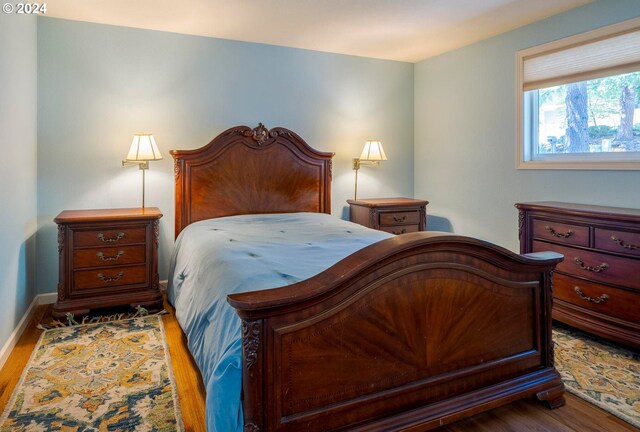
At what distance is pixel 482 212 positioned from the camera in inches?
153

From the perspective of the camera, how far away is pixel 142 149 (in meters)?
3.21

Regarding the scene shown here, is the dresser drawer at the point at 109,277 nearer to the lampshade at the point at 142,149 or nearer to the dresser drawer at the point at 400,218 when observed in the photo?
the lampshade at the point at 142,149

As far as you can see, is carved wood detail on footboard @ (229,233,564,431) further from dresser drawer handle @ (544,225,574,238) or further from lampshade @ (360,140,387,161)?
lampshade @ (360,140,387,161)

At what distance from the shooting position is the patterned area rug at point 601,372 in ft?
6.19

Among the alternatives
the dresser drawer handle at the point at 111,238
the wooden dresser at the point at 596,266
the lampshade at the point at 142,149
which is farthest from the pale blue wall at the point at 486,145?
the dresser drawer handle at the point at 111,238

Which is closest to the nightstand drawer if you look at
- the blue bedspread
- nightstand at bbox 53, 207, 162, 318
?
the blue bedspread

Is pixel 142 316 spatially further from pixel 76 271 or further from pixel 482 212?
pixel 482 212

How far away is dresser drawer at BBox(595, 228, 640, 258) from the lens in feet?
7.69

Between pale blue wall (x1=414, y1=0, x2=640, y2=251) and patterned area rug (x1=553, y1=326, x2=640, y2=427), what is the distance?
97 centimetres

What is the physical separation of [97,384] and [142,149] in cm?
178

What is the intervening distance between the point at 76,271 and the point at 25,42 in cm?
159

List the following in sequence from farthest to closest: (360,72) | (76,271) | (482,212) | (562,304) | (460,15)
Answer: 1. (360,72)
2. (482,212)
3. (460,15)
4. (76,271)
5. (562,304)

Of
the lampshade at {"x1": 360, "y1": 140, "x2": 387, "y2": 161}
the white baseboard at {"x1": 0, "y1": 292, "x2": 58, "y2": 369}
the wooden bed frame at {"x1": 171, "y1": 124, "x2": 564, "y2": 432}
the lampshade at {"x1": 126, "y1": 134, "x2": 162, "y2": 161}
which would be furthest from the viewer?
the lampshade at {"x1": 360, "y1": 140, "x2": 387, "y2": 161}

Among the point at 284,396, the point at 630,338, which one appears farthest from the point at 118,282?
the point at 630,338
